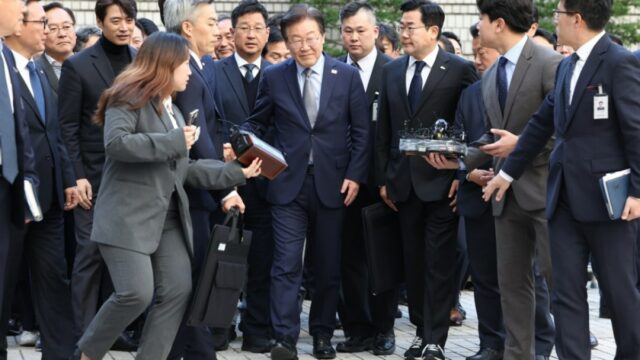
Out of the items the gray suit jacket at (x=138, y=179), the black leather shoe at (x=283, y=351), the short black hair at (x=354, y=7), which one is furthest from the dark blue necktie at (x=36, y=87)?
the short black hair at (x=354, y=7)

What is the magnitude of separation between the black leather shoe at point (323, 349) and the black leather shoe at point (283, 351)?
0.30m

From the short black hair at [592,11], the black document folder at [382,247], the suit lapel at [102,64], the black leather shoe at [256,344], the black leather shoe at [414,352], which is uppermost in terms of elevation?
the short black hair at [592,11]

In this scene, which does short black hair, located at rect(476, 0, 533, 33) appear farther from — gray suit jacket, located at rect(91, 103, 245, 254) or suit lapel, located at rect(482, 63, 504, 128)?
gray suit jacket, located at rect(91, 103, 245, 254)

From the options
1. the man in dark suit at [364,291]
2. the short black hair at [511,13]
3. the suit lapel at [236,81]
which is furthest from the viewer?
the suit lapel at [236,81]

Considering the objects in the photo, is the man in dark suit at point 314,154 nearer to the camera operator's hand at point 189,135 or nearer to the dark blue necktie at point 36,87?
the dark blue necktie at point 36,87

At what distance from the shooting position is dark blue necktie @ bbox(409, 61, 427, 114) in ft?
30.0

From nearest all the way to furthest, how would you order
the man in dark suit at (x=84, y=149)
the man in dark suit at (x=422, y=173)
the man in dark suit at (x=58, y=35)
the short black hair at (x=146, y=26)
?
the man in dark suit at (x=84, y=149), the man in dark suit at (x=422, y=173), the man in dark suit at (x=58, y=35), the short black hair at (x=146, y=26)

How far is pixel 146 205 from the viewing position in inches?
290

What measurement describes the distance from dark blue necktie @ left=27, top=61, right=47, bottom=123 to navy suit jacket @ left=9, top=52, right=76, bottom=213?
1.1 inches

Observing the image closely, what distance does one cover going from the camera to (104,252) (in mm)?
7445

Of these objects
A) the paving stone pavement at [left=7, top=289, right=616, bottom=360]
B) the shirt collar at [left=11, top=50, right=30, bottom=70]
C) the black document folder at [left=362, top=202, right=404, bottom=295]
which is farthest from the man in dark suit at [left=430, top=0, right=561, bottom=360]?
the shirt collar at [left=11, top=50, right=30, bottom=70]

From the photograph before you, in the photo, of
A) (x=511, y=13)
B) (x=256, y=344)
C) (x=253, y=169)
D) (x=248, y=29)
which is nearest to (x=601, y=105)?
(x=511, y=13)

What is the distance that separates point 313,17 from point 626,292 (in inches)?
138

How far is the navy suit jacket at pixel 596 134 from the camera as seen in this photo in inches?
270
